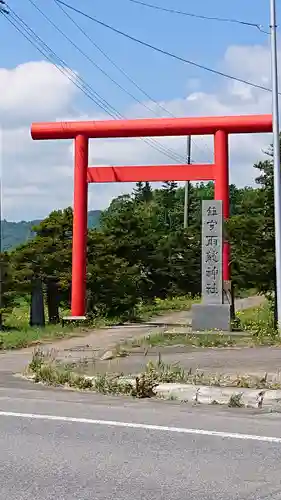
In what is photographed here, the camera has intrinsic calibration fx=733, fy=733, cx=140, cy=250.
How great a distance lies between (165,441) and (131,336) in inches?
439

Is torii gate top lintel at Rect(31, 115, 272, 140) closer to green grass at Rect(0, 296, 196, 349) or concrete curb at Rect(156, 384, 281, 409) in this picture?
green grass at Rect(0, 296, 196, 349)

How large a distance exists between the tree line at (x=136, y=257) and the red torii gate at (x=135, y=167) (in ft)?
2.48

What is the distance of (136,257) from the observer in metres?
31.2

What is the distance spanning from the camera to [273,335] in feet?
52.0

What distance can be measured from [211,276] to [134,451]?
39.0 ft

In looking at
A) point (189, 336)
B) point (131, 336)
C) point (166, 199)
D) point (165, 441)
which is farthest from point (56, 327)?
point (166, 199)

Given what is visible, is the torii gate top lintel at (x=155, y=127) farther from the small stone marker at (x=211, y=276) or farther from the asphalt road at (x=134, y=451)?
the asphalt road at (x=134, y=451)

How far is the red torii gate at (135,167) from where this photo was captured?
1980cm

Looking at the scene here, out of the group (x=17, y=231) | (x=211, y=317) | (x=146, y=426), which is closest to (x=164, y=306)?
(x=211, y=317)

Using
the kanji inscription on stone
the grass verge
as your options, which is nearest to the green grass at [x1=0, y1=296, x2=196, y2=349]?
the kanji inscription on stone

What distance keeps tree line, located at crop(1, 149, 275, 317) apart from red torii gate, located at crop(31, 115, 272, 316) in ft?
2.48

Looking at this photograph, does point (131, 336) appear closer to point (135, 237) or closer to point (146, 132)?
point (146, 132)

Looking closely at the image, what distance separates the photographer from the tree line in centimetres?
1950

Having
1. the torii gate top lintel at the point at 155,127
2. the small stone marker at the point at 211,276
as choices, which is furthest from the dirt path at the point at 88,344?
the torii gate top lintel at the point at 155,127
